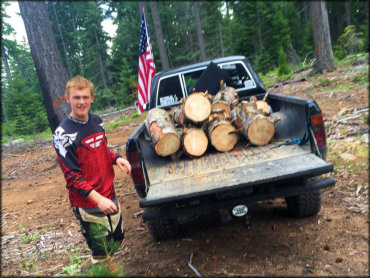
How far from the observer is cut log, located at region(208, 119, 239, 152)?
344cm

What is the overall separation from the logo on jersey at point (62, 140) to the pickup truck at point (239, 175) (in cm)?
71

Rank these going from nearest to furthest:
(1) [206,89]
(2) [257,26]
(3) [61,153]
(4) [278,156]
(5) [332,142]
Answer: (3) [61,153], (2) [257,26], (4) [278,156], (1) [206,89], (5) [332,142]

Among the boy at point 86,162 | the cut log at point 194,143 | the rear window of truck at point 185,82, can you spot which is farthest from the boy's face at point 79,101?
the rear window of truck at point 185,82

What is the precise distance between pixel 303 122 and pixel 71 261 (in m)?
3.09

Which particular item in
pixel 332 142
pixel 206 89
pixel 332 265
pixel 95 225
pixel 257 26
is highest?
pixel 257 26

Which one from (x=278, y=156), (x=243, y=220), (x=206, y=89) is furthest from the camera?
(x=206, y=89)

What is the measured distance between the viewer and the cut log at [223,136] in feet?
11.3

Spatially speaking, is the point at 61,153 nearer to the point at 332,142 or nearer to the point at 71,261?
the point at 71,261

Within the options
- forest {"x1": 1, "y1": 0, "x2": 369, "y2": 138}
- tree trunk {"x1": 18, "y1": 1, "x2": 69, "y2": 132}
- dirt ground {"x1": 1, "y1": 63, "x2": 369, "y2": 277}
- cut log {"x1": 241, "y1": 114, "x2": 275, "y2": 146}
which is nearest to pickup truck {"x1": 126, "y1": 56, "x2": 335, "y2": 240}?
cut log {"x1": 241, "y1": 114, "x2": 275, "y2": 146}

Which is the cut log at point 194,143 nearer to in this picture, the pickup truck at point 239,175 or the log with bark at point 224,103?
the pickup truck at point 239,175

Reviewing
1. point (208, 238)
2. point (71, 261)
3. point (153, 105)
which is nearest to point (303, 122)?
point (208, 238)

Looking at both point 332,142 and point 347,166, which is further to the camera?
point 332,142

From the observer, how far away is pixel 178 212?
2.56 metres

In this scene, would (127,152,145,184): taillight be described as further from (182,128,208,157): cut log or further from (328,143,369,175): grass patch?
(328,143,369,175): grass patch
